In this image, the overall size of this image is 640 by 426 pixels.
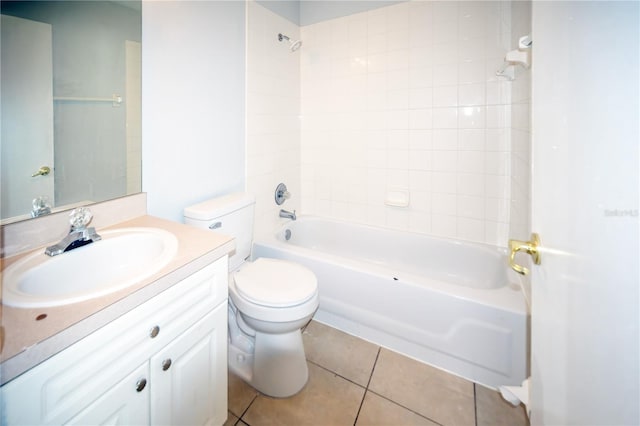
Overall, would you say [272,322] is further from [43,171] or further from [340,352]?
[43,171]

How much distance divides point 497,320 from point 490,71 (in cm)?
155

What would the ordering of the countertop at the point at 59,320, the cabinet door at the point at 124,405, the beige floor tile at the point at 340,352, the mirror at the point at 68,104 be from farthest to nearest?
the beige floor tile at the point at 340,352 → the mirror at the point at 68,104 → the cabinet door at the point at 124,405 → the countertop at the point at 59,320

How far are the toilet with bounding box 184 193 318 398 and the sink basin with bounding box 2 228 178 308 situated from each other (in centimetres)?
38

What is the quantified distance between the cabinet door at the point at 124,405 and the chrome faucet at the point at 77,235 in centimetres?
49

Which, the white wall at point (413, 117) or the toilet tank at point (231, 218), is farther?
the white wall at point (413, 117)

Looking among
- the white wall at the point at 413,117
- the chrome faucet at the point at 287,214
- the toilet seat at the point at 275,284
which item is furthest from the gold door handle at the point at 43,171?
the white wall at the point at 413,117

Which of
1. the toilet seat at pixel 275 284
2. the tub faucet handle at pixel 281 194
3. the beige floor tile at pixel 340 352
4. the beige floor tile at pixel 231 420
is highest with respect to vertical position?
the tub faucet handle at pixel 281 194

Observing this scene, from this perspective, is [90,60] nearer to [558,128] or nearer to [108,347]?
[108,347]

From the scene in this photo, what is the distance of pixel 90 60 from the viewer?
3.66 ft

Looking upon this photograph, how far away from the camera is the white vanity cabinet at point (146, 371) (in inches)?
22.9

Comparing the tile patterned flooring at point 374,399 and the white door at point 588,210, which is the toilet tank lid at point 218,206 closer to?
the tile patterned flooring at point 374,399

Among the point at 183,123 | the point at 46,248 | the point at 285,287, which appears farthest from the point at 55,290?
the point at 183,123

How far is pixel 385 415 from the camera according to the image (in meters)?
1.31

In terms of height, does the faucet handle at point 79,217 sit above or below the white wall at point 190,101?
below
